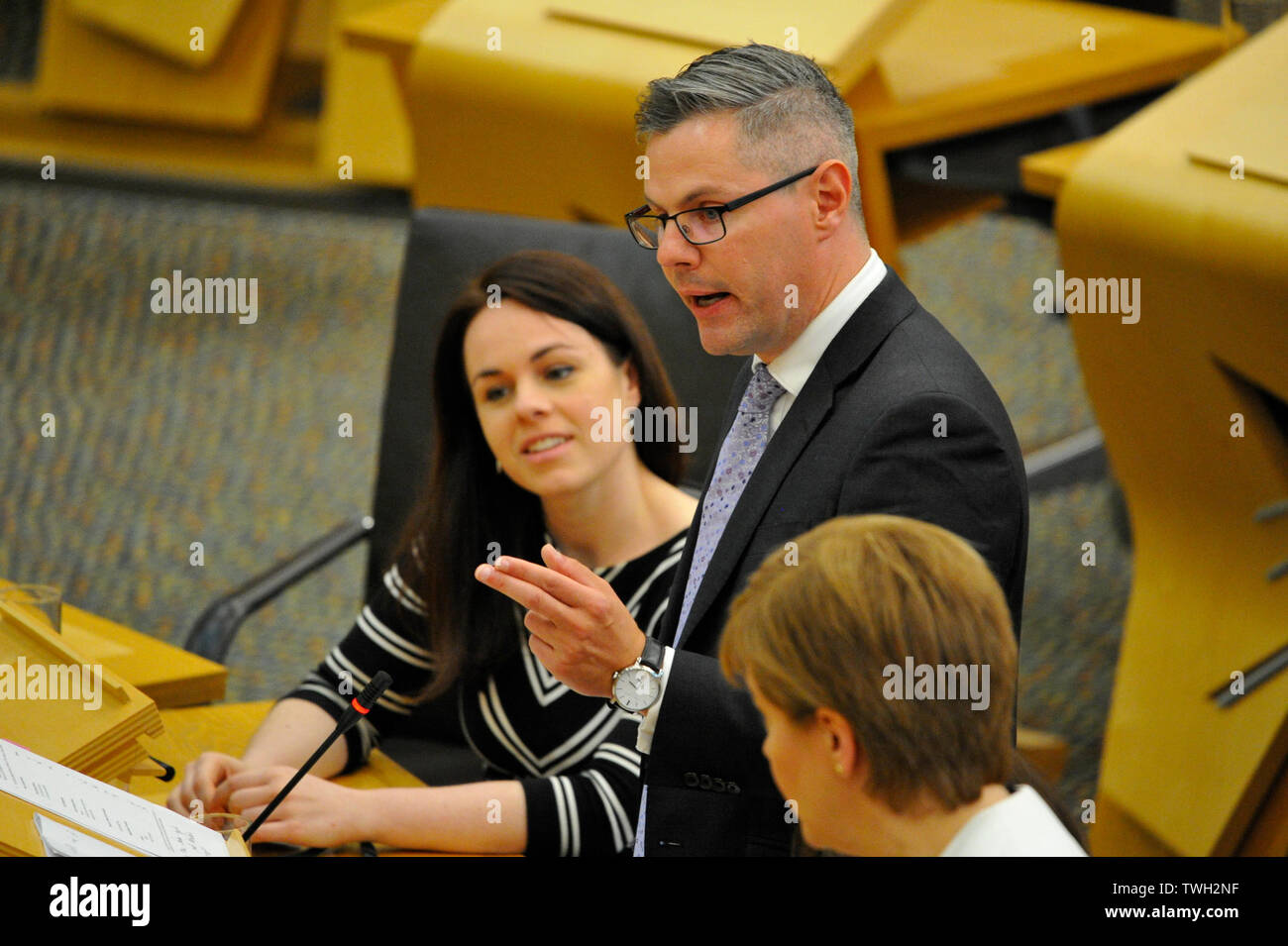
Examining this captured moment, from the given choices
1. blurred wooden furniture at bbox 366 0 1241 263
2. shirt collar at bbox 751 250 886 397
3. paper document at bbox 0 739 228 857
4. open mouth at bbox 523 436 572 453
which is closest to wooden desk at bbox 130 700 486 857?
paper document at bbox 0 739 228 857

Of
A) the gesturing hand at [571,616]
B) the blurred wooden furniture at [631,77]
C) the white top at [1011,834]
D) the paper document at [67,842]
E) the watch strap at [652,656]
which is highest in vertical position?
the blurred wooden furniture at [631,77]

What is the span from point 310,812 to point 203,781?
175 mm

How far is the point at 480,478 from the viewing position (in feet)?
6.73

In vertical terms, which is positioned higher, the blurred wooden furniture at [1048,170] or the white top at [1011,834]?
the blurred wooden furniture at [1048,170]

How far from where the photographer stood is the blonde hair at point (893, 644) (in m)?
1.01

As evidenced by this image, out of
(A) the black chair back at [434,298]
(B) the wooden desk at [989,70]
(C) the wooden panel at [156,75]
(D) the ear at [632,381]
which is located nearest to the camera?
(D) the ear at [632,381]

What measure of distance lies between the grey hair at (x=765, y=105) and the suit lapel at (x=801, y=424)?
11 centimetres

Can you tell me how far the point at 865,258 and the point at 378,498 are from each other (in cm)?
121

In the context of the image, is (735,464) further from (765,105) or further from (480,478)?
(480,478)

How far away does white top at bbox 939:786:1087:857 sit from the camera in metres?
1.03

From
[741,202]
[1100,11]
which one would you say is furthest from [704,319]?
[1100,11]

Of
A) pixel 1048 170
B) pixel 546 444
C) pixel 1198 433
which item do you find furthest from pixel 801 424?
pixel 1048 170

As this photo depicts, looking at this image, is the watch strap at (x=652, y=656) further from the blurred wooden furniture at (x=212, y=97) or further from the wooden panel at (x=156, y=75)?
the wooden panel at (x=156, y=75)

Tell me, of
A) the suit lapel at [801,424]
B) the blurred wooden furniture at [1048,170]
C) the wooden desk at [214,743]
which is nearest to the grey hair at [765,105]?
the suit lapel at [801,424]
